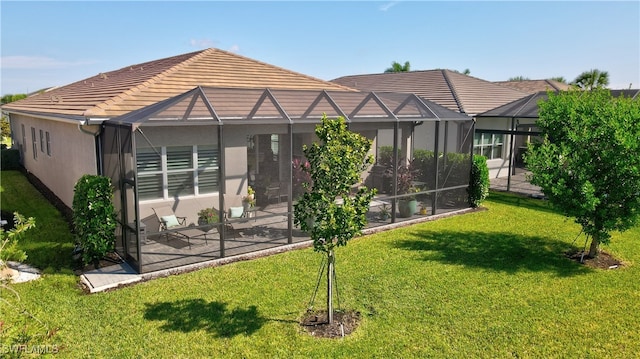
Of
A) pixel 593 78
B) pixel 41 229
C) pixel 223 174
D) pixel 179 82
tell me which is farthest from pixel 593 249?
pixel 593 78

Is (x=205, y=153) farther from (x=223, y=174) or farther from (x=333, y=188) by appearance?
(x=333, y=188)

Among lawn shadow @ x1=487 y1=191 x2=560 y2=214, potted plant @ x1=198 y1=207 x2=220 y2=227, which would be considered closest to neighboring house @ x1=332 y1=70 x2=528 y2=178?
lawn shadow @ x1=487 y1=191 x2=560 y2=214

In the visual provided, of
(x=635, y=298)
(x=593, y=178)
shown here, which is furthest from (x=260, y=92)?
(x=635, y=298)

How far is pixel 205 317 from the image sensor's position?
23.7 feet

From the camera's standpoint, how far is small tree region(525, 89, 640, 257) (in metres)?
9.20

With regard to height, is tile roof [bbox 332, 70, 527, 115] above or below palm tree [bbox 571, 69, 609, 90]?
below

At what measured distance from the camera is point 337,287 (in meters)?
8.35

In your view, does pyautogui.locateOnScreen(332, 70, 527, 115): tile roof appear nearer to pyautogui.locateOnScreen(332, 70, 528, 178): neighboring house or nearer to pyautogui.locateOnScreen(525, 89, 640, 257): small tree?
pyautogui.locateOnScreen(332, 70, 528, 178): neighboring house

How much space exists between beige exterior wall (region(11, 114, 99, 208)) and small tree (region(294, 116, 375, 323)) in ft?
21.3

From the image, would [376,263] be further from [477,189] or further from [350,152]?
[477,189]

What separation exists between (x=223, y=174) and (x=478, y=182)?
9.20m

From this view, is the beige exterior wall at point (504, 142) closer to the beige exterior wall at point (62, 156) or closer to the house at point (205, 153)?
the house at point (205, 153)

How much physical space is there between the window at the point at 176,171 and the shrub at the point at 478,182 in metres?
8.61

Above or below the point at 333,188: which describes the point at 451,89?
above
